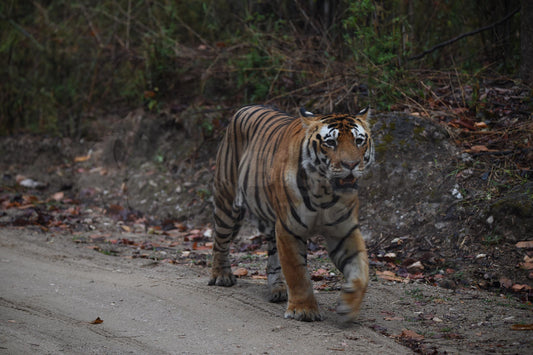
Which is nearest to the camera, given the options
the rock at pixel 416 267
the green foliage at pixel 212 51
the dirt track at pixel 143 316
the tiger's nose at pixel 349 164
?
the dirt track at pixel 143 316

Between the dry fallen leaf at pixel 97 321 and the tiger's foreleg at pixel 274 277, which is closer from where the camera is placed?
the dry fallen leaf at pixel 97 321

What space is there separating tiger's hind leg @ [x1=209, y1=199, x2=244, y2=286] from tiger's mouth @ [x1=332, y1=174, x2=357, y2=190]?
1510 mm

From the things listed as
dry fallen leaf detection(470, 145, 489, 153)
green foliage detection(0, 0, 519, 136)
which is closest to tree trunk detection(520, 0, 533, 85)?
green foliage detection(0, 0, 519, 136)

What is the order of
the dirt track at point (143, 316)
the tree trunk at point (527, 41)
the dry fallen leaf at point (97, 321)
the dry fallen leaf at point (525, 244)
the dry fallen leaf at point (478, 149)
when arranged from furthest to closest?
1. the tree trunk at point (527, 41)
2. the dry fallen leaf at point (478, 149)
3. the dry fallen leaf at point (525, 244)
4. the dry fallen leaf at point (97, 321)
5. the dirt track at point (143, 316)

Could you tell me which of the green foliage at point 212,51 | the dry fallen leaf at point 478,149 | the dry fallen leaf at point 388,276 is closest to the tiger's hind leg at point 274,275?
the dry fallen leaf at point 388,276

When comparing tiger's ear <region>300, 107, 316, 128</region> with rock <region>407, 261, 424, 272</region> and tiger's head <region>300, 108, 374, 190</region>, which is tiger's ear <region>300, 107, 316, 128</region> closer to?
tiger's head <region>300, 108, 374, 190</region>

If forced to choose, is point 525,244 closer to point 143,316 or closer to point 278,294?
point 278,294

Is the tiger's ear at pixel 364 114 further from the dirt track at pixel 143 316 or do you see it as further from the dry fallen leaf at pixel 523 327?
the dry fallen leaf at pixel 523 327

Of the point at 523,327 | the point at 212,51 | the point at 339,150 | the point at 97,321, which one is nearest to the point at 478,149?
the point at 523,327

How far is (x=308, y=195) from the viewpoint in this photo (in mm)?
4180

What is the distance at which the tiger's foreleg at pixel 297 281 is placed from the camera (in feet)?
13.9

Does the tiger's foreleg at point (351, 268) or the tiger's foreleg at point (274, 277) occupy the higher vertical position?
the tiger's foreleg at point (351, 268)

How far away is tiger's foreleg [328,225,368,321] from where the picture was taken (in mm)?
3969

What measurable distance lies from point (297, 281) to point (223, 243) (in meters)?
1.25
